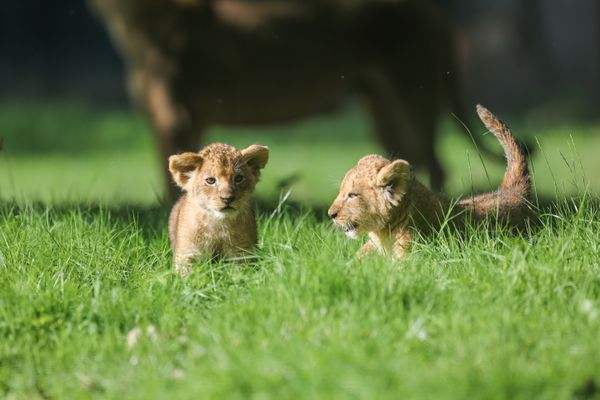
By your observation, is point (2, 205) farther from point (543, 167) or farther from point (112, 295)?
point (543, 167)

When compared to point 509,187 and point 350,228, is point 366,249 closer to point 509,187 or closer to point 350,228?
point 350,228

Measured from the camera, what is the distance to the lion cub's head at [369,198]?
4.59 metres

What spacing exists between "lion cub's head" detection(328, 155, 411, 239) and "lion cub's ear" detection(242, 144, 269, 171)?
1.25 ft

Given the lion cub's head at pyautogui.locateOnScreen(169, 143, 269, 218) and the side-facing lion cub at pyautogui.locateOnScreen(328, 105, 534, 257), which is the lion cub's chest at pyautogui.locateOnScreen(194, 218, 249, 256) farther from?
the side-facing lion cub at pyautogui.locateOnScreen(328, 105, 534, 257)

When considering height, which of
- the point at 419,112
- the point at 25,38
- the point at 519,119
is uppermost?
the point at 419,112

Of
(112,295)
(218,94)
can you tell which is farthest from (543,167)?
(112,295)

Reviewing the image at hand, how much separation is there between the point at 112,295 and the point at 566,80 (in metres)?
15.3

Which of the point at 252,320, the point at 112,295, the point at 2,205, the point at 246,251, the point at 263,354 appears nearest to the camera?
the point at 263,354

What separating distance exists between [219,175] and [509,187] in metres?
1.54

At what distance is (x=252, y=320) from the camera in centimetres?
400

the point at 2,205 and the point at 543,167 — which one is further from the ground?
the point at 2,205

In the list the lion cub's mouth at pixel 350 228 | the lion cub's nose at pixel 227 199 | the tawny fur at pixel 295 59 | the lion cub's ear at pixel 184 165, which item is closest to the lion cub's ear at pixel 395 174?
the lion cub's mouth at pixel 350 228

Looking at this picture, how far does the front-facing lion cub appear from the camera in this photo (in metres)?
4.58

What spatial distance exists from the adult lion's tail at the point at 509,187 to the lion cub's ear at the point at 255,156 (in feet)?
3.25
